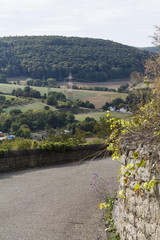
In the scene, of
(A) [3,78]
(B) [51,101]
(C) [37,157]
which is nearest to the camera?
(C) [37,157]

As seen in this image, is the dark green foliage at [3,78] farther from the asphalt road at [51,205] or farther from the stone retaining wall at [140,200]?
the stone retaining wall at [140,200]

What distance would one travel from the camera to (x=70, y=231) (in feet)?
20.4

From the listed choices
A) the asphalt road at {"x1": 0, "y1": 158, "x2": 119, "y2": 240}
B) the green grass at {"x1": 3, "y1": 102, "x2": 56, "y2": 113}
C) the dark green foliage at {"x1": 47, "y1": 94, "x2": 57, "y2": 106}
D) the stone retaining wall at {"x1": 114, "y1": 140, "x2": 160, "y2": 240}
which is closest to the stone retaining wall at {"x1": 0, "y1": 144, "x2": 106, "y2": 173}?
the asphalt road at {"x1": 0, "y1": 158, "x2": 119, "y2": 240}

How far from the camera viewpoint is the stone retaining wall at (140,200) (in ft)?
13.5

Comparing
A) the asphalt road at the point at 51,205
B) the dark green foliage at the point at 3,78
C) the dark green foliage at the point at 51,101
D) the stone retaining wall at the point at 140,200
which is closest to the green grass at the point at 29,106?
the dark green foliage at the point at 51,101

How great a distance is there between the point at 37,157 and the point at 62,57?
10623cm

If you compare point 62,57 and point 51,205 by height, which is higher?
point 62,57

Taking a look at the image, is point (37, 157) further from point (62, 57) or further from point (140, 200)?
point (62, 57)

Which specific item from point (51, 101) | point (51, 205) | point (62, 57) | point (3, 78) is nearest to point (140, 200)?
point (51, 205)

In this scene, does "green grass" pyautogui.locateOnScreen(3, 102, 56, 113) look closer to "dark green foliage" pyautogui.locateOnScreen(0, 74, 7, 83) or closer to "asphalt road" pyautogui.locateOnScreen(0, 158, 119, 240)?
"dark green foliage" pyautogui.locateOnScreen(0, 74, 7, 83)

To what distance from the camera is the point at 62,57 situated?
116 meters

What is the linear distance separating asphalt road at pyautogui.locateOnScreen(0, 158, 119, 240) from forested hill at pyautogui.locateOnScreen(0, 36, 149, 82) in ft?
274

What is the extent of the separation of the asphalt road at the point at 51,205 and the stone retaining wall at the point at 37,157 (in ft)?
1.24

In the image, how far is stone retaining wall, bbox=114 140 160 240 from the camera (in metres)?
4.12
